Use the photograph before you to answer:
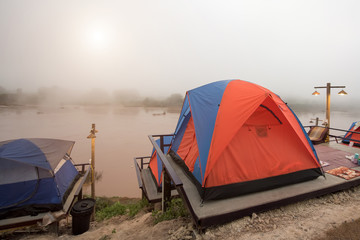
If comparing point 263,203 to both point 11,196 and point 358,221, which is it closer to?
point 358,221

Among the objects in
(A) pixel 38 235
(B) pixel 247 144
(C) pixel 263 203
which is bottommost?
(A) pixel 38 235

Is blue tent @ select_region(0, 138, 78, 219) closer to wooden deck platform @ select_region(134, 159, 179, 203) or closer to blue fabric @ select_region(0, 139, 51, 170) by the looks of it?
blue fabric @ select_region(0, 139, 51, 170)

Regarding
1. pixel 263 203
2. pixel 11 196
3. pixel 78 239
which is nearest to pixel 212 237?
pixel 263 203

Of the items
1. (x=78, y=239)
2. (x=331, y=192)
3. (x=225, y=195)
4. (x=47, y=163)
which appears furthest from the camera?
(x=47, y=163)

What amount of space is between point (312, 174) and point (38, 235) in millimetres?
7172

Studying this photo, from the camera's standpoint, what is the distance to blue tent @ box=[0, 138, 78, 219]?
462 cm

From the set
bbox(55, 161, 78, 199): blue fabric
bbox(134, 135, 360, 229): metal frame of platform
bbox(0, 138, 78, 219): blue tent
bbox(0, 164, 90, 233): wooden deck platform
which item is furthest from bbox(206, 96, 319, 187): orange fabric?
bbox(55, 161, 78, 199): blue fabric

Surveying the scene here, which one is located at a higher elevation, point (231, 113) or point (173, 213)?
point (231, 113)

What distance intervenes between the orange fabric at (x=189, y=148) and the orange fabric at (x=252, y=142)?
0.62m

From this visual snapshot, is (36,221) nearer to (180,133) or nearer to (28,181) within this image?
(28,181)

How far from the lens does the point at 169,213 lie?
2957 millimetres

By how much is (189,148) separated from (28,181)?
196 inches

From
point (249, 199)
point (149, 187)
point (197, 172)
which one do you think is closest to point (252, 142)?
point (249, 199)

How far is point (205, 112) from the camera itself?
10.6 feet
